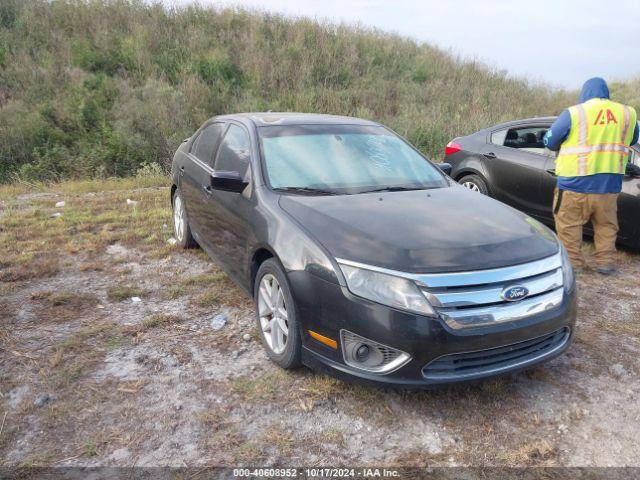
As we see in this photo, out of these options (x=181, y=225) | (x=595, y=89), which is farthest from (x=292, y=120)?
(x=595, y=89)

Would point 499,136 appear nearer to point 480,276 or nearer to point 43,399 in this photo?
point 480,276

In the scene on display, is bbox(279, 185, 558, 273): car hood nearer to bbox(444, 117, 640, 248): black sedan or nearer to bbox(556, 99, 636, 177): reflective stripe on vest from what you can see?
bbox(556, 99, 636, 177): reflective stripe on vest

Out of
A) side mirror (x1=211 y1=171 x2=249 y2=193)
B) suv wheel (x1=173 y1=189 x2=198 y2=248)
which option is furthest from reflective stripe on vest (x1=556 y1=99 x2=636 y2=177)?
suv wheel (x1=173 y1=189 x2=198 y2=248)

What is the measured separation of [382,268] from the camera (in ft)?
8.67

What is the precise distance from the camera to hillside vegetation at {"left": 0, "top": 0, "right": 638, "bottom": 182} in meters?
11.5

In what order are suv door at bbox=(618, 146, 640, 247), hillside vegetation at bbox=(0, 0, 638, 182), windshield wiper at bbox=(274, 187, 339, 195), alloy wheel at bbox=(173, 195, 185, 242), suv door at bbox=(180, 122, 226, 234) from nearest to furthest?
windshield wiper at bbox=(274, 187, 339, 195)
suv door at bbox=(180, 122, 226, 234)
suv door at bbox=(618, 146, 640, 247)
alloy wheel at bbox=(173, 195, 185, 242)
hillside vegetation at bbox=(0, 0, 638, 182)

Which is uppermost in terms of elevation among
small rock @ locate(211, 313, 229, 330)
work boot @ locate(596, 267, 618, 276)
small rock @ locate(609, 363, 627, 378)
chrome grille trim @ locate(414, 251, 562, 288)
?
chrome grille trim @ locate(414, 251, 562, 288)

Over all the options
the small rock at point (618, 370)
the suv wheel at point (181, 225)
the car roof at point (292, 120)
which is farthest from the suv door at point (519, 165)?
the suv wheel at point (181, 225)

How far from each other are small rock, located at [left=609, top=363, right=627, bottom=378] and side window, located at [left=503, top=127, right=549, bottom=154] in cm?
336

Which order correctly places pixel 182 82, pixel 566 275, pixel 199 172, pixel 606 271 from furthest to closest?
pixel 182 82
pixel 606 271
pixel 199 172
pixel 566 275

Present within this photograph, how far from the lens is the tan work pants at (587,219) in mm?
4949

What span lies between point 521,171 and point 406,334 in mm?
4335

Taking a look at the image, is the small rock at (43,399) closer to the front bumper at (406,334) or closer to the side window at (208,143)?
the front bumper at (406,334)

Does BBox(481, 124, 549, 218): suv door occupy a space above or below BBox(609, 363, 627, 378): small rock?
above
